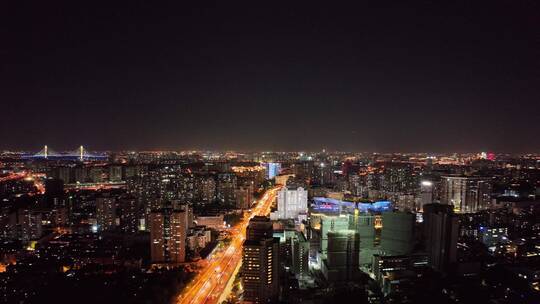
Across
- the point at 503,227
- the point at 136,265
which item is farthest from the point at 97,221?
the point at 503,227

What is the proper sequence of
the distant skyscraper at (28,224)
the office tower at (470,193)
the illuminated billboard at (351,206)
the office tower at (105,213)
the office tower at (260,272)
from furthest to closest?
the office tower at (470,193) → the office tower at (105,213) → the illuminated billboard at (351,206) → the distant skyscraper at (28,224) → the office tower at (260,272)

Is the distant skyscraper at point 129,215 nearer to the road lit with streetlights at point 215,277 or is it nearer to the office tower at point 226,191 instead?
the road lit with streetlights at point 215,277

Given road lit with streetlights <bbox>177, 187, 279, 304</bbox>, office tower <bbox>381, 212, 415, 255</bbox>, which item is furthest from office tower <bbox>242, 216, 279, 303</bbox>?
office tower <bbox>381, 212, 415, 255</bbox>

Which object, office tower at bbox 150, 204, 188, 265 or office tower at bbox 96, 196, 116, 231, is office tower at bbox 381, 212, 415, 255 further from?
office tower at bbox 96, 196, 116, 231

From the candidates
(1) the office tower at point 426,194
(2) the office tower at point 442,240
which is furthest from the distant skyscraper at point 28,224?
(1) the office tower at point 426,194

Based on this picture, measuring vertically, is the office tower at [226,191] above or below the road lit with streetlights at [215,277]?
above

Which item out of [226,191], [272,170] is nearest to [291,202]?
[226,191]
